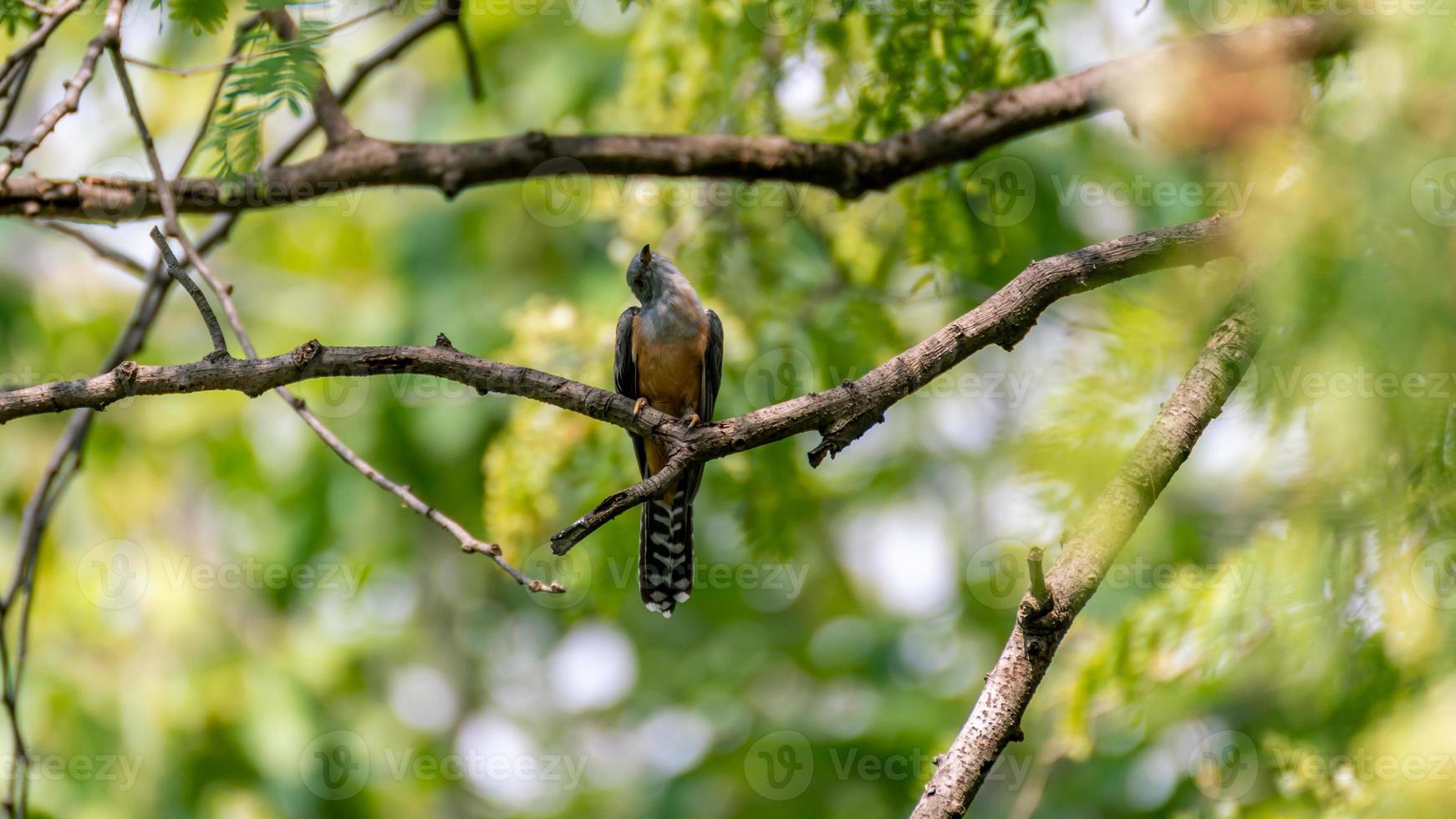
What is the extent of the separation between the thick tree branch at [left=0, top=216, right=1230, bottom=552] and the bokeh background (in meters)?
0.52

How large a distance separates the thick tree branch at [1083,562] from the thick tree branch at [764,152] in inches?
66.0

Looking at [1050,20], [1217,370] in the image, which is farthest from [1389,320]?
[1050,20]

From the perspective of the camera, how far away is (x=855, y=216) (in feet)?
19.9

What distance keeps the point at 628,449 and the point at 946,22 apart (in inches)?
93.8

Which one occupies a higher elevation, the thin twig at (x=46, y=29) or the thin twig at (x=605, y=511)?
the thin twig at (x=46, y=29)

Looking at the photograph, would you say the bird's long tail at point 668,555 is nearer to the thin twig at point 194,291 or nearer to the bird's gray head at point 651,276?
the bird's gray head at point 651,276

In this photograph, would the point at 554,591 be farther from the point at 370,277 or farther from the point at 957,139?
the point at 370,277

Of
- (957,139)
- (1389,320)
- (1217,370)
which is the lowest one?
(1389,320)

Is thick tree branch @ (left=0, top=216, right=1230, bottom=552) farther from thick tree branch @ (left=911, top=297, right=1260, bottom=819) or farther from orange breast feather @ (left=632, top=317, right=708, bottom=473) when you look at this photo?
orange breast feather @ (left=632, top=317, right=708, bottom=473)

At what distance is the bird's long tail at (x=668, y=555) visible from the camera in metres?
5.06

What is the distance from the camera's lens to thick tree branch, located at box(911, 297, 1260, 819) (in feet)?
7.97

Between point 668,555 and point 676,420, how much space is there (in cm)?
217

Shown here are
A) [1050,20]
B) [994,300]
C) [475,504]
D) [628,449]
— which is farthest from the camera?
[475,504]

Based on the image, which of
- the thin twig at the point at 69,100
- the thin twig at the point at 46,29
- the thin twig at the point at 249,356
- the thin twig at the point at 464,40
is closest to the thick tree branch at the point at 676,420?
the thin twig at the point at 249,356
